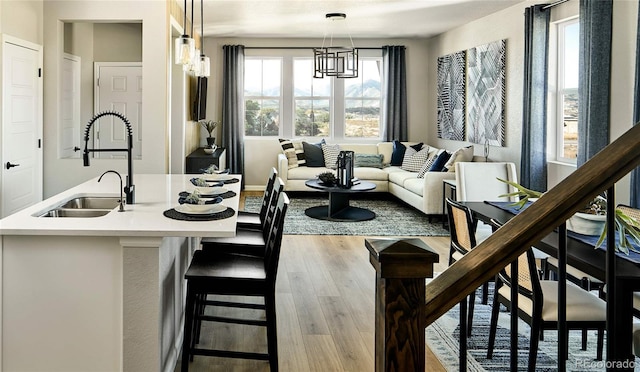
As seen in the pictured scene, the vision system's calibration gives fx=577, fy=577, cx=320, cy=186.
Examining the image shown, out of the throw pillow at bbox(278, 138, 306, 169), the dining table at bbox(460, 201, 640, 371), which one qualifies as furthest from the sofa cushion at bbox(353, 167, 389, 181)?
the dining table at bbox(460, 201, 640, 371)

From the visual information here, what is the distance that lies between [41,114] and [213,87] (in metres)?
4.08

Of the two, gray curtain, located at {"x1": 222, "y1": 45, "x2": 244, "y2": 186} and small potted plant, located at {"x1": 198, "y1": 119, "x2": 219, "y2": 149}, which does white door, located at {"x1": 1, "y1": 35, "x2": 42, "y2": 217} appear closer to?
small potted plant, located at {"x1": 198, "y1": 119, "x2": 219, "y2": 149}

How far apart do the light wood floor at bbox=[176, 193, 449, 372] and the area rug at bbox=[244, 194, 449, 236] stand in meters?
1.00

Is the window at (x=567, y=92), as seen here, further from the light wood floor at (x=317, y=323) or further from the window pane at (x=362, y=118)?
the window pane at (x=362, y=118)

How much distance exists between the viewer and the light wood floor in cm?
305

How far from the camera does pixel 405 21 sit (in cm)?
790

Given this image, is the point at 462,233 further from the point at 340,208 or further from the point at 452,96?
the point at 452,96

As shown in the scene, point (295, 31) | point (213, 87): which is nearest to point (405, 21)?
point (295, 31)

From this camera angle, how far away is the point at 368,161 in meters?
Result: 9.37

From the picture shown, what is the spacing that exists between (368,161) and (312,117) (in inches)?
53.8

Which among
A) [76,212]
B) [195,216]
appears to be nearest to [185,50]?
[76,212]

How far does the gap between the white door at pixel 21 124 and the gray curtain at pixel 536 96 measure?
16.4 ft

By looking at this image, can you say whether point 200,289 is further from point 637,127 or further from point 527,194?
point 637,127

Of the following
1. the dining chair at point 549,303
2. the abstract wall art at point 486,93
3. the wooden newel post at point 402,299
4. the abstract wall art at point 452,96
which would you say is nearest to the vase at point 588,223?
the dining chair at point 549,303
